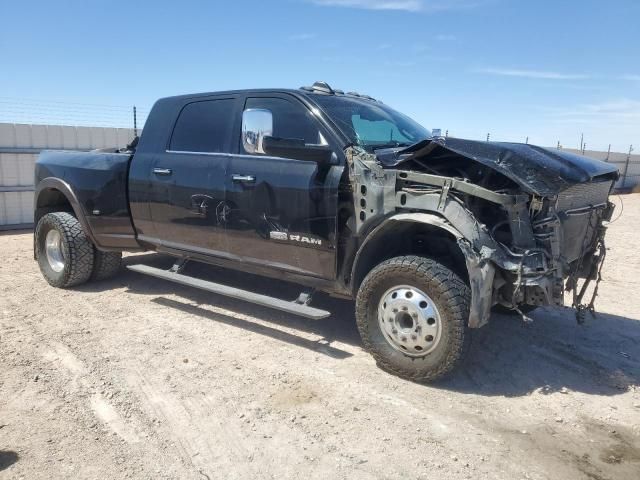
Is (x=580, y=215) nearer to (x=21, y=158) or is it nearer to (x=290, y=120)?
(x=290, y=120)

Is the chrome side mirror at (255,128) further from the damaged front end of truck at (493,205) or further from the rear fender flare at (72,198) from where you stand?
the rear fender flare at (72,198)

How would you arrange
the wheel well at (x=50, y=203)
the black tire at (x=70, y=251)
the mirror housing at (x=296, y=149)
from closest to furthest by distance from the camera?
the mirror housing at (x=296, y=149) < the black tire at (x=70, y=251) < the wheel well at (x=50, y=203)

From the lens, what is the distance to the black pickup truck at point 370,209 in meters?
3.45

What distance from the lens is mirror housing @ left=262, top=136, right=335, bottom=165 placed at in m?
3.79

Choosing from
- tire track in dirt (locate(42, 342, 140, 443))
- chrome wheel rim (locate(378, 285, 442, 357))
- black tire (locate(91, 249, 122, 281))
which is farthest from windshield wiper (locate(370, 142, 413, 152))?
black tire (locate(91, 249, 122, 281))

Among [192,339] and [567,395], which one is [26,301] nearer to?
[192,339]

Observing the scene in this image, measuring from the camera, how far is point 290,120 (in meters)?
4.36

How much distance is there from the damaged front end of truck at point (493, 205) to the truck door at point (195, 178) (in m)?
1.40

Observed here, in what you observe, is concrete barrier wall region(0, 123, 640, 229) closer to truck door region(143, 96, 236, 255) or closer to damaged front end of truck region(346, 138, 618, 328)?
truck door region(143, 96, 236, 255)

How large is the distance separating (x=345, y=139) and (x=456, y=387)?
6.44ft

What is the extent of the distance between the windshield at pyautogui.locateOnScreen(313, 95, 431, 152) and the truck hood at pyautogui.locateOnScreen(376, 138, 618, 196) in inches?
17.0

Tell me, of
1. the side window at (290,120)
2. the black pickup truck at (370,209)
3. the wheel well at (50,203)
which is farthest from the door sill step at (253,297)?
the wheel well at (50,203)

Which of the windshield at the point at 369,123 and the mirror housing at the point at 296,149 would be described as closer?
the mirror housing at the point at 296,149

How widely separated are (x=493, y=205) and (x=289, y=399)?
1873 mm
